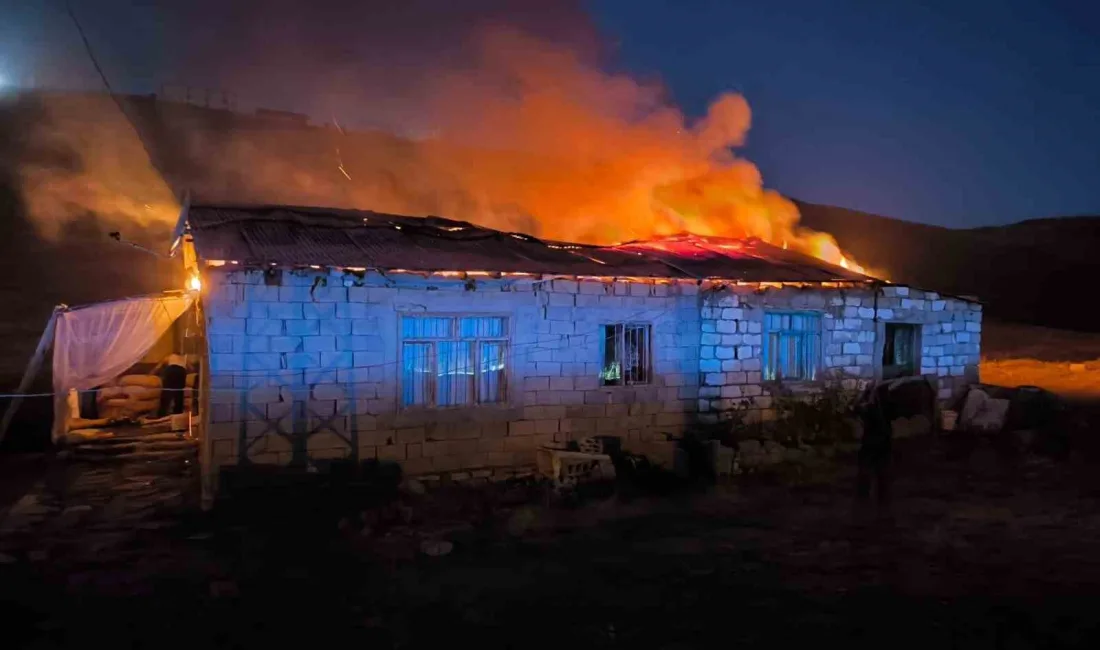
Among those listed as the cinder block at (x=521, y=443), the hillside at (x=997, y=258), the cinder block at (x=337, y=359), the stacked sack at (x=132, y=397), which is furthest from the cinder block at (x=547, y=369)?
the hillside at (x=997, y=258)

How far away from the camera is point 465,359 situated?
11.3m

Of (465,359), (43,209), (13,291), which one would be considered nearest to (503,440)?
(465,359)

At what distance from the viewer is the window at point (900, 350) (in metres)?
15.9

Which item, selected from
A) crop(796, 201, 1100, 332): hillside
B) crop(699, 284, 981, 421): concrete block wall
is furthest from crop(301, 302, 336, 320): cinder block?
crop(796, 201, 1100, 332): hillside

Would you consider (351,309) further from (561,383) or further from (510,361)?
(561,383)

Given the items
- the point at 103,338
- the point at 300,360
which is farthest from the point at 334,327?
the point at 103,338

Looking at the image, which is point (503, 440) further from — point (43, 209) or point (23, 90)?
point (23, 90)

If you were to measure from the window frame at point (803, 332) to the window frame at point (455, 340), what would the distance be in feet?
15.7

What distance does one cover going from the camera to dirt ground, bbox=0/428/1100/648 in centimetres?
618

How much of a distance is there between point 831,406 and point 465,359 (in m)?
6.92

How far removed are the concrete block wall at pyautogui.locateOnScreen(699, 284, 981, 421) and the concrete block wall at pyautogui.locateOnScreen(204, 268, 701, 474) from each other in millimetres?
384

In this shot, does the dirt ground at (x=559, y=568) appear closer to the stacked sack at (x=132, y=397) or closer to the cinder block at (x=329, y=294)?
the cinder block at (x=329, y=294)

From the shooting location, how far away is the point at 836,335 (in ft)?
47.6

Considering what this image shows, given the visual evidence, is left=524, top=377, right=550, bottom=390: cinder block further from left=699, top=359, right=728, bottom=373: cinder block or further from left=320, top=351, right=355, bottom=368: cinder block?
left=699, top=359, right=728, bottom=373: cinder block
